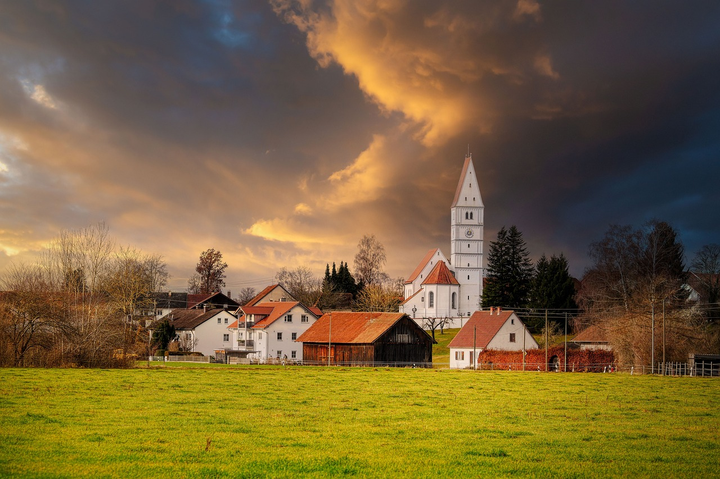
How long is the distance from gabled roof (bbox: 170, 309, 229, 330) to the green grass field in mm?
64743

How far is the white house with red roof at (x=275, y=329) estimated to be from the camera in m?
79.3

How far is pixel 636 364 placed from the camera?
5459 centimetres

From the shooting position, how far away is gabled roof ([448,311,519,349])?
67.7 metres

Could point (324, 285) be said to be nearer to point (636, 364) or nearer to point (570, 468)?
point (636, 364)

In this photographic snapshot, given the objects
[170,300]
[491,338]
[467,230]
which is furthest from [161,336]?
[467,230]

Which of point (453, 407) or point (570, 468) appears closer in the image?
point (570, 468)

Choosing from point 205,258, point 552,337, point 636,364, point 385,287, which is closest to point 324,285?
point 385,287

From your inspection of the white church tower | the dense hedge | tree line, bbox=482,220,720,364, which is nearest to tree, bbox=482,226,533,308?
tree line, bbox=482,220,720,364

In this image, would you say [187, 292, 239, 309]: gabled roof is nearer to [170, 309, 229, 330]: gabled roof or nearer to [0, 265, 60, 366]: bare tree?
[170, 309, 229, 330]: gabled roof

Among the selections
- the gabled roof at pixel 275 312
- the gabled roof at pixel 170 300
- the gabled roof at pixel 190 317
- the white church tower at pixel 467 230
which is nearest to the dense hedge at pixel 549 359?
the gabled roof at pixel 275 312

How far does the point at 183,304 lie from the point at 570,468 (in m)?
117

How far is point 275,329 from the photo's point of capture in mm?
79688

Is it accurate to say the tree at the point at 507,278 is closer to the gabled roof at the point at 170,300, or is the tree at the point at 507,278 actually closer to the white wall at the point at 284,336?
the white wall at the point at 284,336

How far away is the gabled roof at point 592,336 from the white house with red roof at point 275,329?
1341 inches
